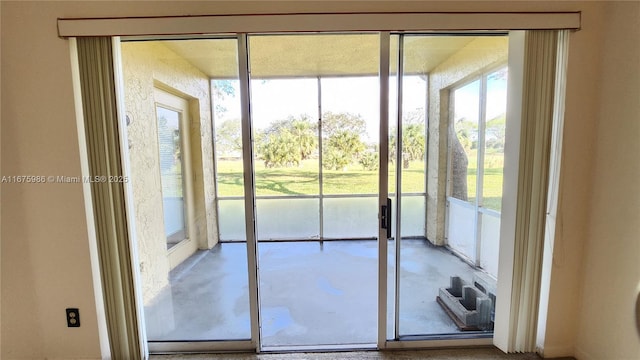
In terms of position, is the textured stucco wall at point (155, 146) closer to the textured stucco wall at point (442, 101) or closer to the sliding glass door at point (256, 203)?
the sliding glass door at point (256, 203)

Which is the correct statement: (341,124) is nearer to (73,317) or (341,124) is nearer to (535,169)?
(535,169)

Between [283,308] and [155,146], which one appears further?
[283,308]

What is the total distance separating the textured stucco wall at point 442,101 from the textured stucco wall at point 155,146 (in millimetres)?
1682

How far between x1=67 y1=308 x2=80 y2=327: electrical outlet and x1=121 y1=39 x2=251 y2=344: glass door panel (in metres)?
0.36

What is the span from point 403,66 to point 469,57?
2.15ft

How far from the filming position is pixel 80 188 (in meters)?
1.51

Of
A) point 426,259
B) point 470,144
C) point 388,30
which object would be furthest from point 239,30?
point 426,259

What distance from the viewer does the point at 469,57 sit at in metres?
1.94

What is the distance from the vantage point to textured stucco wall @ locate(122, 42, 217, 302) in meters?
1.83

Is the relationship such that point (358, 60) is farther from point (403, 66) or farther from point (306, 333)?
point (306, 333)

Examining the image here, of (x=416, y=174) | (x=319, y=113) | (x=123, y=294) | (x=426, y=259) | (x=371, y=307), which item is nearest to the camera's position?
(x=123, y=294)

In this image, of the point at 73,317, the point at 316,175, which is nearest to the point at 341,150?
the point at 316,175

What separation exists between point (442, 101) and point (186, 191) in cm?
212

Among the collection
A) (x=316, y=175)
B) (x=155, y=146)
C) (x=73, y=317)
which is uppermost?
(x=155, y=146)
